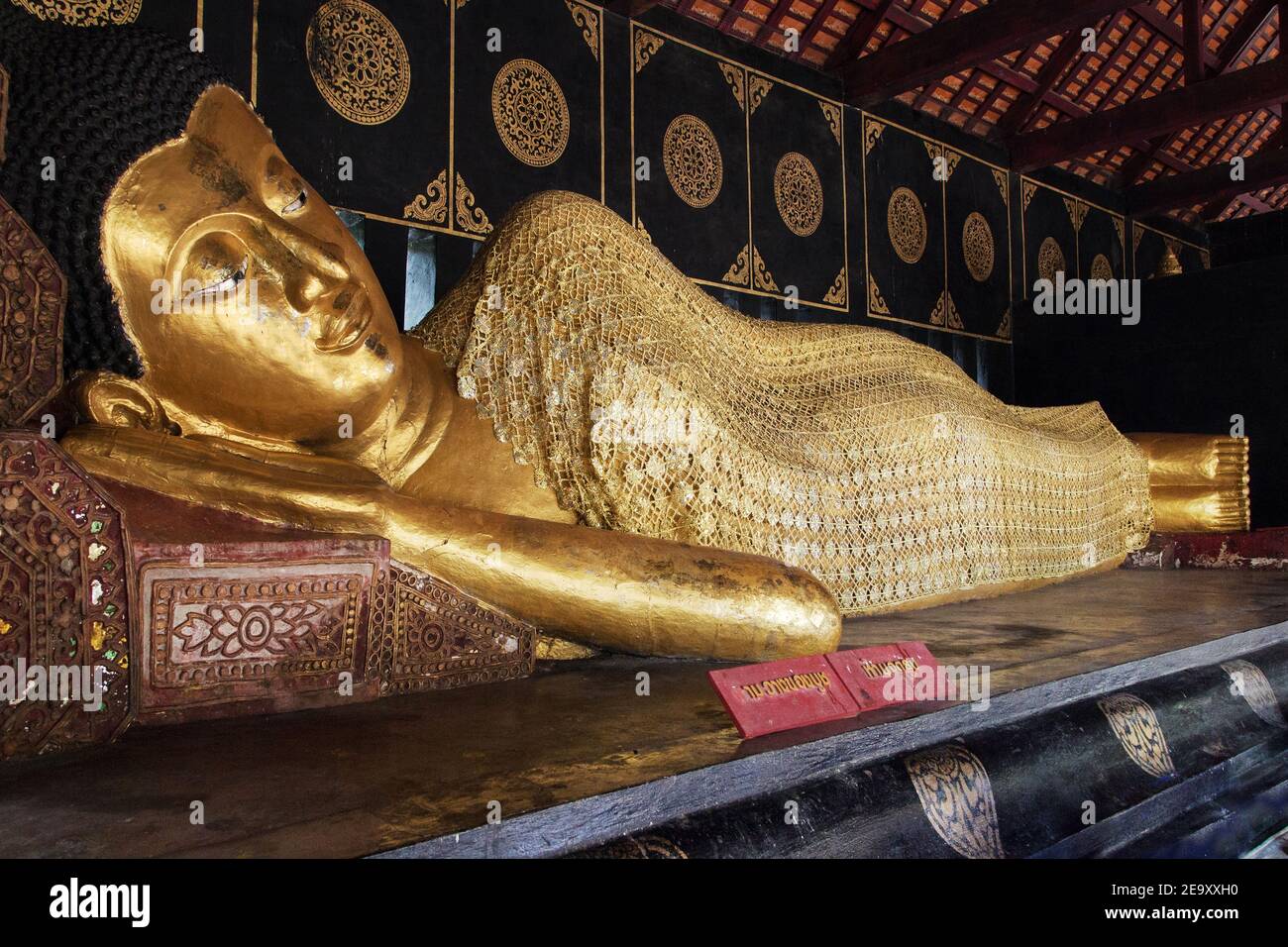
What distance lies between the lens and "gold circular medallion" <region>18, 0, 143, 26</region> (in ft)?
8.32

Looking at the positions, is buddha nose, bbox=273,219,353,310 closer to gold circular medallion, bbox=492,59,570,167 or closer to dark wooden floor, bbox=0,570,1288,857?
dark wooden floor, bbox=0,570,1288,857

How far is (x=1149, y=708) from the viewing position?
4.81 feet

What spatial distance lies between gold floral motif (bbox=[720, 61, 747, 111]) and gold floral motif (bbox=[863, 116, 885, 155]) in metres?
0.98

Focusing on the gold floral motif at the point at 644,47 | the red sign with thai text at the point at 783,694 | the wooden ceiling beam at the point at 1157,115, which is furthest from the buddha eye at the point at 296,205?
the wooden ceiling beam at the point at 1157,115

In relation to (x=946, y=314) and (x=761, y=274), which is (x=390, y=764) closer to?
(x=761, y=274)

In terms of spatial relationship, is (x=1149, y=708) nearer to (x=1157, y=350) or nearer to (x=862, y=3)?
(x=1157, y=350)

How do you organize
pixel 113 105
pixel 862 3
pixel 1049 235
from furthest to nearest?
pixel 1049 235
pixel 862 3
pixel 113 105

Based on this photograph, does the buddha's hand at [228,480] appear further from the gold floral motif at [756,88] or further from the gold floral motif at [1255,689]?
the gold floral motif at [756,88]

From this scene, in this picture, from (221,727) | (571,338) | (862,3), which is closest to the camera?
(221,727)

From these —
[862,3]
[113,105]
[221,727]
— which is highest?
[862,3]

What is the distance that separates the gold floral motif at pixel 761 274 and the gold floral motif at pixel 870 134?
119 cm
